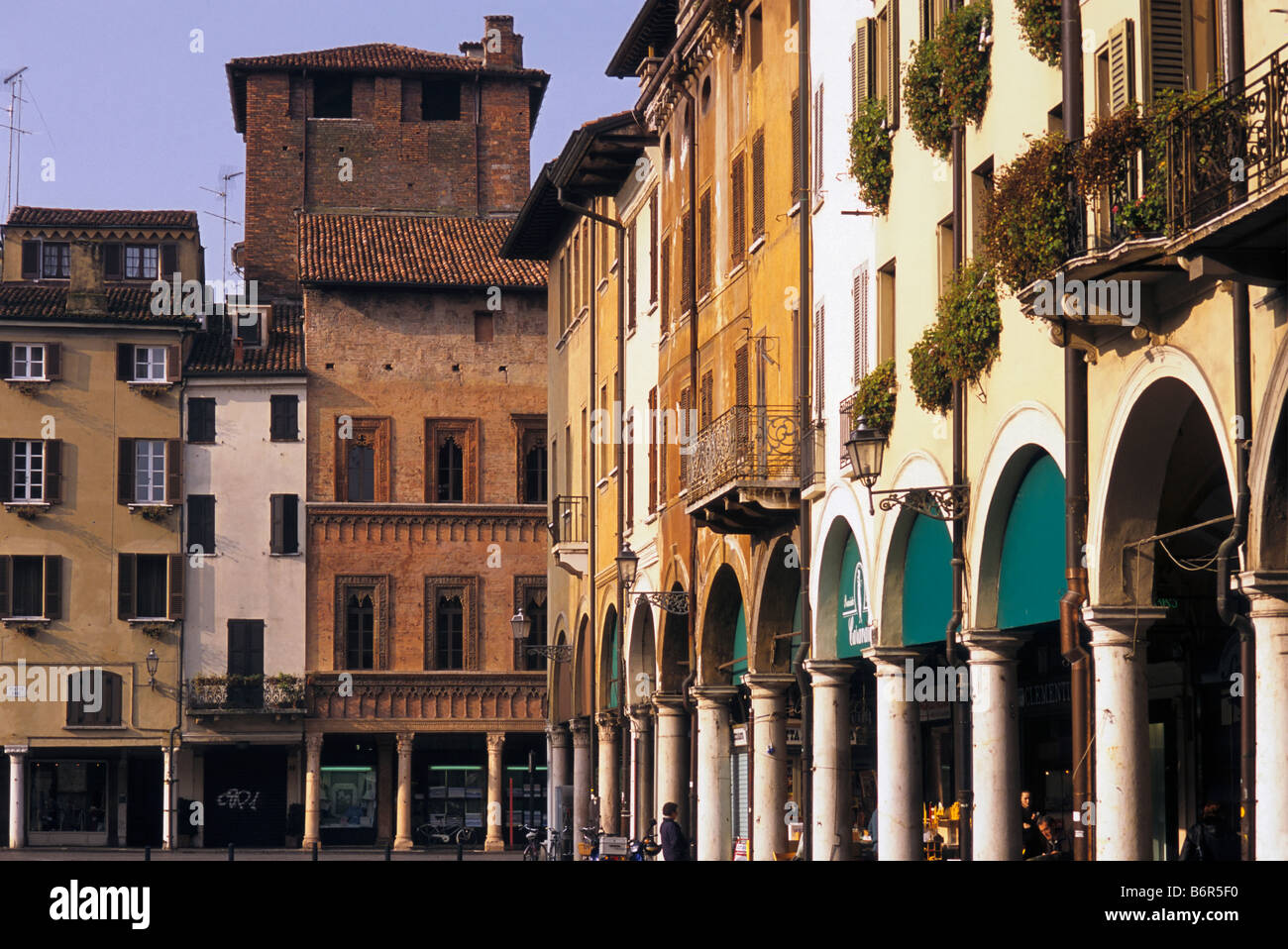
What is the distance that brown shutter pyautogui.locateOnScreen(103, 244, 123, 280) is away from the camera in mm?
65438

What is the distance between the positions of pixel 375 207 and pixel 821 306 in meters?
43.0

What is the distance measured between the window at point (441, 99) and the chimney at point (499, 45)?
1473mm

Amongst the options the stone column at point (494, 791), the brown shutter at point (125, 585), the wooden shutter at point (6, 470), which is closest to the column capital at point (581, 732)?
the stone column at point (494, 791)

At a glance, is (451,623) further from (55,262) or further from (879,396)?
(879,396)

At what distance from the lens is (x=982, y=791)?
59.2ft

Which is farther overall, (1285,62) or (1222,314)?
(1222,314)

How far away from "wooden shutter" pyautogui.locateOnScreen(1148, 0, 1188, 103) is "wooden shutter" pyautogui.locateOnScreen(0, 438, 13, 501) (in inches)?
1996

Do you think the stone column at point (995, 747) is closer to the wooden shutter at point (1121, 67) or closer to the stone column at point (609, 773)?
the wooden shutter at point (1121, 67)

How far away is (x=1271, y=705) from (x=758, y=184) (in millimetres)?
17139

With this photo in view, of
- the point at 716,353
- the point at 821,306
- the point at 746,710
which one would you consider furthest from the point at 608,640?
the point at 821,306

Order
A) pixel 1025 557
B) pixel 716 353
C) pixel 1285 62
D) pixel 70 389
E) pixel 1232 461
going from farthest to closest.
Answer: pixel 70 389
pixel 716 353
pixel 1025 557
pixel 1232 461
pixel 1285 62

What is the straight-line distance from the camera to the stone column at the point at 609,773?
4191cm

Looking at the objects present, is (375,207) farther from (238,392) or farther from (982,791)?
(982,791)

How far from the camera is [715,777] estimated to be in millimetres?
31047
